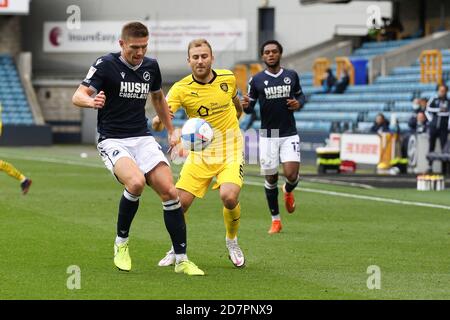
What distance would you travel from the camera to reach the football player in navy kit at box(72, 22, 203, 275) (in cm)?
1117

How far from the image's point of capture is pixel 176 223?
11.4m

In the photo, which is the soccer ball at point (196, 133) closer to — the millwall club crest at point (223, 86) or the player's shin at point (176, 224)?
the millwall club crest at point (223, 86)

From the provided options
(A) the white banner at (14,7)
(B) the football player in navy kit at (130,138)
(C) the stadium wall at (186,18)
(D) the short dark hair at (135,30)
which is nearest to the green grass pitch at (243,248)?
(B) the football player in navy kit at (130,138)

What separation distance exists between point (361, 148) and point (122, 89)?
22.2m

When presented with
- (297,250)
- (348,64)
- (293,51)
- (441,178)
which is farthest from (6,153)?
(297,250)

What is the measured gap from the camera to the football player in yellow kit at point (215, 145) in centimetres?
1214

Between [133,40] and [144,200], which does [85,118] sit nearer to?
[144,200]

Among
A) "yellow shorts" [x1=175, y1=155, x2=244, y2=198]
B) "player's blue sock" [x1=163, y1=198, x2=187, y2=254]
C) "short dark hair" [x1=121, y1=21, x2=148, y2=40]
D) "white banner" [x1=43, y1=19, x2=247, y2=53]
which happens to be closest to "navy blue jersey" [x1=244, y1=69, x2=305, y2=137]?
"yellow shorts" [x1=175, y1=155, x2=244, y2=198]

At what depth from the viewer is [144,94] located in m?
11.4

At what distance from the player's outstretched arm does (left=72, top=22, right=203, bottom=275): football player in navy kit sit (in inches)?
1.1

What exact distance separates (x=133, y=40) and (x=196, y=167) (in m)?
1.87

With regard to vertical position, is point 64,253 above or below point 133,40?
below

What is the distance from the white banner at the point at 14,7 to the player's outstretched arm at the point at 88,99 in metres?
43.7

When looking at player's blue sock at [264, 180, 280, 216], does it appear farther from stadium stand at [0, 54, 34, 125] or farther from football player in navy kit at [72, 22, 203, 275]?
stadium stand at [0, 54, 34, 125]
